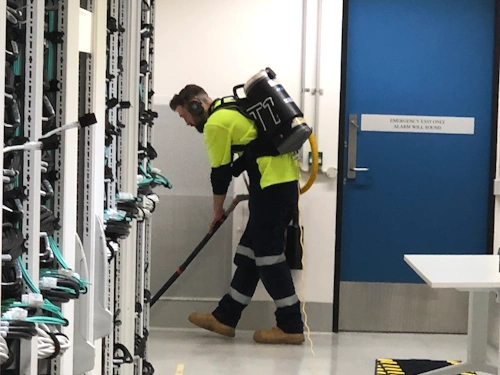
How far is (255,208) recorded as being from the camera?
424 centimetres

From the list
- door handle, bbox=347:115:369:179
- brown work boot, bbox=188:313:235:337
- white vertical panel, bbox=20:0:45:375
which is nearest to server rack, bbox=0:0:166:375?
white vertical panel, bbox=20:0:45:375

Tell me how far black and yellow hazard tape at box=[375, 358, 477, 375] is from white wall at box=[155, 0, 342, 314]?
107cm

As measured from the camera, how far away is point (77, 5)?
1.92 m

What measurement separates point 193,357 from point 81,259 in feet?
7.26

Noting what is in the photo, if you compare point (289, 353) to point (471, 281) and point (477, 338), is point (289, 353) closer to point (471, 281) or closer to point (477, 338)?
point (477, 338)

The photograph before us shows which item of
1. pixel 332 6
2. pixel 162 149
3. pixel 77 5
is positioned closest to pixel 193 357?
pixel 162 149

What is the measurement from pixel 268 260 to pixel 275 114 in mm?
867

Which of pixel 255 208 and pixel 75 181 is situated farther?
pixel 255 208

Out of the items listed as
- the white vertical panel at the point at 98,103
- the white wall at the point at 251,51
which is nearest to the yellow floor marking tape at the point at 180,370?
the white wall at the point at 251,51

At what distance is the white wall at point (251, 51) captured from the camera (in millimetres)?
4578

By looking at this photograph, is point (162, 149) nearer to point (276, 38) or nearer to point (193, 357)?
point (276, 38)

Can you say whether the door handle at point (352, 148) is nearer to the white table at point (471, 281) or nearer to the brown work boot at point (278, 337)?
the brown work boot at point (278, 337)

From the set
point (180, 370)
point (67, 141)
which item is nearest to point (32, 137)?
point (67, 141)

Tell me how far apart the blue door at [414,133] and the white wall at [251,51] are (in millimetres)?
133
